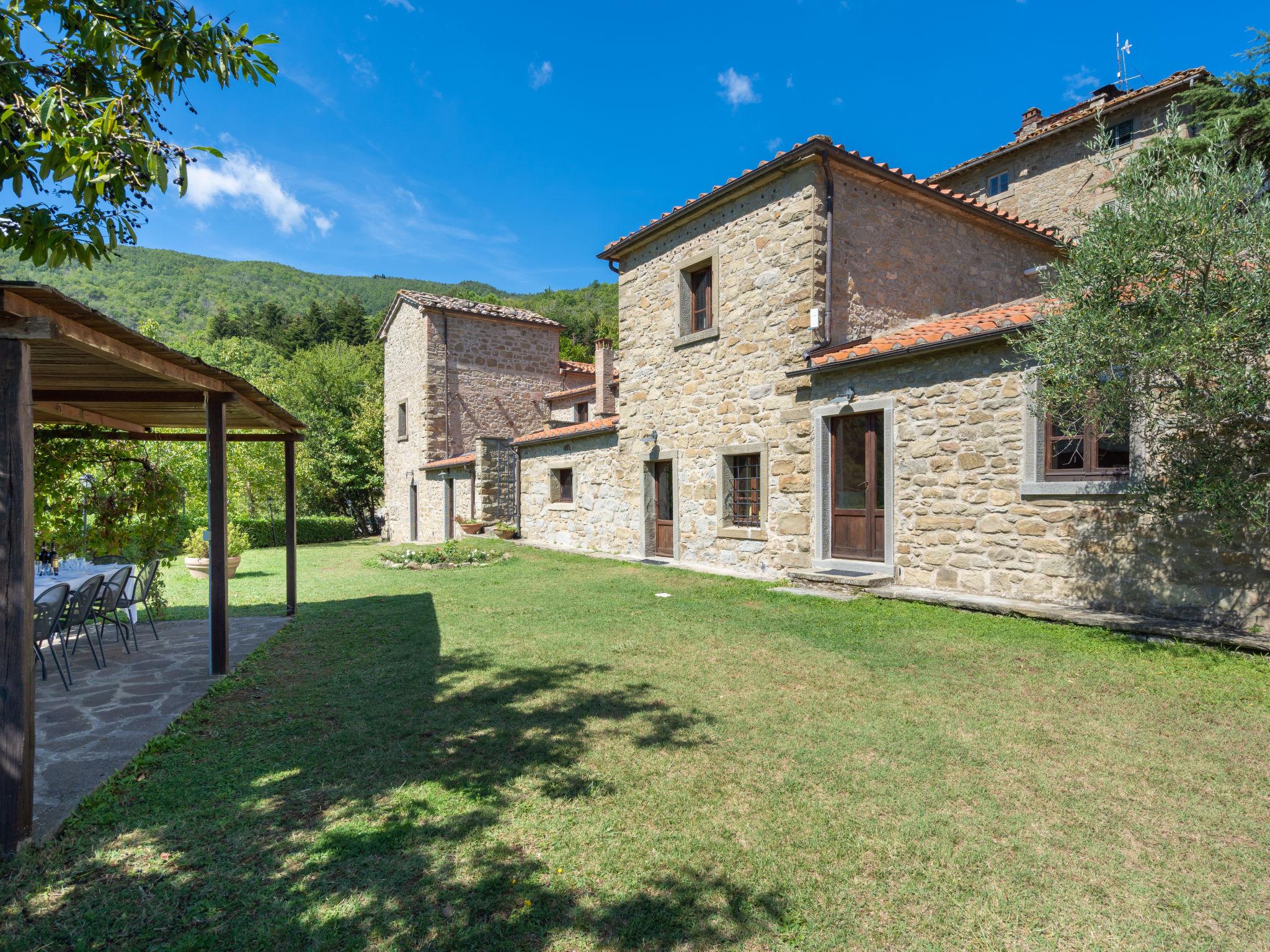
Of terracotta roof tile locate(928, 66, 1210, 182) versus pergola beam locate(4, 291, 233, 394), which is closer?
pergola beam locate(4, 291, 233, 394)

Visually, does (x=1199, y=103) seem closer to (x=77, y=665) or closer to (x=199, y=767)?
(x=199, y=767)

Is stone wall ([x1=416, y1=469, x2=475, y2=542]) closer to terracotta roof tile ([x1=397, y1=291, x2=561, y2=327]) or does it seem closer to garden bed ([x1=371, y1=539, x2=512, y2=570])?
garden bed ([x1=371, y1=539, x2=512, y2=570])

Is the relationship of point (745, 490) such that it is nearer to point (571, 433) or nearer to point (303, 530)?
point (571, 433)

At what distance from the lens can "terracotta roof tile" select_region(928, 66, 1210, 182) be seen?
52.6 ft

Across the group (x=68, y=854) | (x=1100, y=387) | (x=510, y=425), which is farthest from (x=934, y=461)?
(x=510, y=425)

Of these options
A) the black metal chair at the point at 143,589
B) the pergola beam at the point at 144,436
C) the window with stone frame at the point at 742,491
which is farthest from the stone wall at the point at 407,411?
the black metal chair at the point at 143,589

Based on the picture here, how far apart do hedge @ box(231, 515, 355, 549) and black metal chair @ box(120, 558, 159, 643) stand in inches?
566

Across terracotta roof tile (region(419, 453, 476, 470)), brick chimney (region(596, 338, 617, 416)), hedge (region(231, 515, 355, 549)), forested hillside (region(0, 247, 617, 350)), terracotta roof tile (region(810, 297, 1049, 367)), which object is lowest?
hedge (region(231, 515, 355, 549))

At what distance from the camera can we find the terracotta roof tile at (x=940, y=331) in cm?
732

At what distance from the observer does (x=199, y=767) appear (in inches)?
144

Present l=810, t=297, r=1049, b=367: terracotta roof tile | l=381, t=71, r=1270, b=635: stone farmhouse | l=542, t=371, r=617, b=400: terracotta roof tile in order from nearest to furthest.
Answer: l=381, t=71, r=1270, b=635: stone farmhouse < l=810, t=297, r=1049, b=367: terracotta roof tile < l=542, t=371, r=617, b=400: terracotta roof tile

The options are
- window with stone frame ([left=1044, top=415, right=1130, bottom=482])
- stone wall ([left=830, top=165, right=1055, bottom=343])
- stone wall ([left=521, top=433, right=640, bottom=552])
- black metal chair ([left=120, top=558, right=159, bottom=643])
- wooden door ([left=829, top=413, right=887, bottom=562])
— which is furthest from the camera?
stone wall ([left=521, top=433, right=640, bottom=552])

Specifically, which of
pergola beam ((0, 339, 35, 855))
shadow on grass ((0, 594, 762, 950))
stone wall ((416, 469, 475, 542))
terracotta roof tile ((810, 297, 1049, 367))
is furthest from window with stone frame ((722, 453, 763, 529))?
stone wall ((416, 469, 475, 542))

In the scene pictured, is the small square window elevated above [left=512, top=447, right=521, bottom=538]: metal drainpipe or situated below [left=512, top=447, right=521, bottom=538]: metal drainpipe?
above
